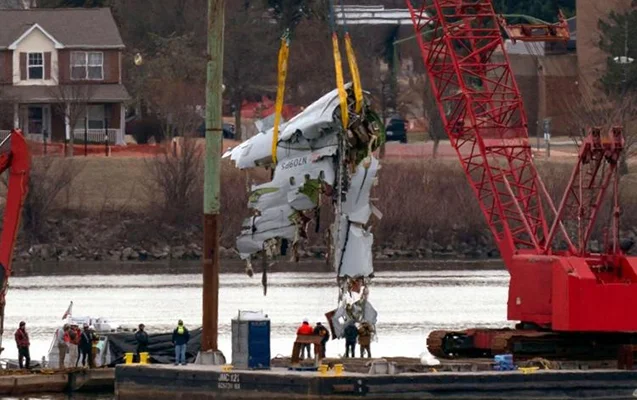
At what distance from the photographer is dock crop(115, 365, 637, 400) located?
4022 cm

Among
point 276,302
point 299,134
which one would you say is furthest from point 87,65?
point 299,134

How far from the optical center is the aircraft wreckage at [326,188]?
44.2 meters

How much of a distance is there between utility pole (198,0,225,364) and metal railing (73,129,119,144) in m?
66.7

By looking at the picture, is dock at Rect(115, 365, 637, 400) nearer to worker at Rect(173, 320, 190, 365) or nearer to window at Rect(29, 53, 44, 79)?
worker at Rect(173, 320, 190, 365)

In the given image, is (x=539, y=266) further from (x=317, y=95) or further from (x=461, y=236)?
(x=317, y=95)

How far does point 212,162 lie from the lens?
4194 centimetres

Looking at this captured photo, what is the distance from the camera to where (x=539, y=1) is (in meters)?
121

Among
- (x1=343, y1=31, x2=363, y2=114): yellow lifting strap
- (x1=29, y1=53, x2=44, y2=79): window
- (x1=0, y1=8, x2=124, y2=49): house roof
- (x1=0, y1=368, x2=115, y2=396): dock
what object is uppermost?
(x1=0, y1=8, x2=124, y2=49): house roof

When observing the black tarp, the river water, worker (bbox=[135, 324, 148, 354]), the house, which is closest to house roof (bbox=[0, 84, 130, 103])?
the house

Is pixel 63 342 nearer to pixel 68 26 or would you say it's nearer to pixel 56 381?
pixel 56 381

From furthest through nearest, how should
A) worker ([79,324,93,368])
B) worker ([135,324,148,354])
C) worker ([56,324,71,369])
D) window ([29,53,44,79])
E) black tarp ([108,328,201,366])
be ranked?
window ([29,53,44,79])
black tarp ([108,328,201,366])
worker ([56,324,71,369])
worker ([79,324,93,368])
worker ([135,324,148,354])

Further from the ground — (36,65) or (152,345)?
(36,65)

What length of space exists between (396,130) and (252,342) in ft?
249

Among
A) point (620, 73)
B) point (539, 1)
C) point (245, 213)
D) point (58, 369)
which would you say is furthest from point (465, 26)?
point (539, 1)
